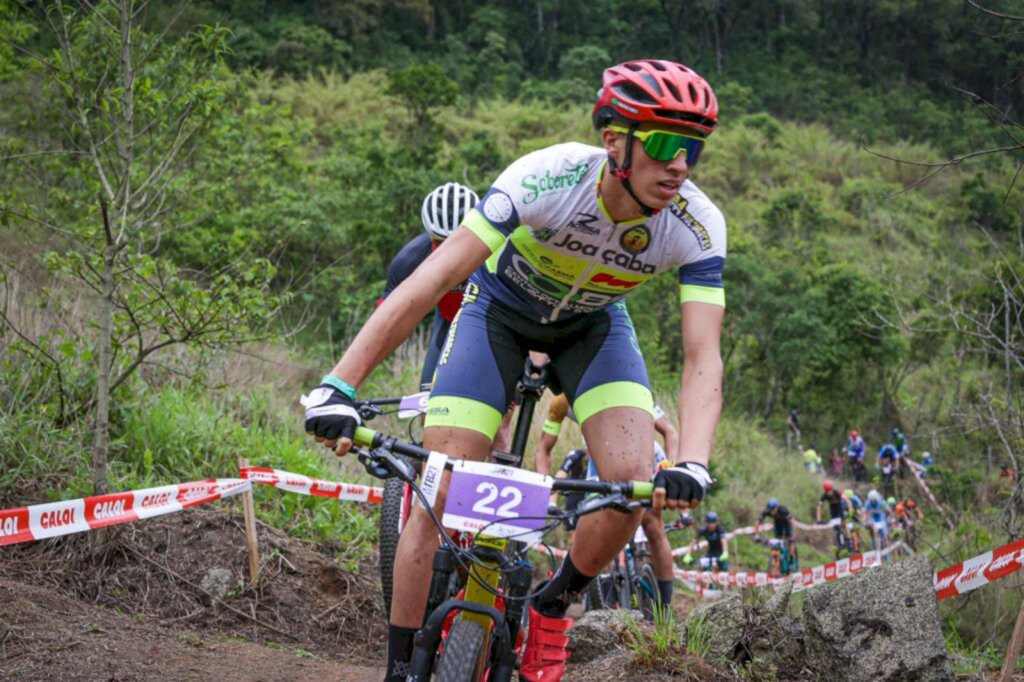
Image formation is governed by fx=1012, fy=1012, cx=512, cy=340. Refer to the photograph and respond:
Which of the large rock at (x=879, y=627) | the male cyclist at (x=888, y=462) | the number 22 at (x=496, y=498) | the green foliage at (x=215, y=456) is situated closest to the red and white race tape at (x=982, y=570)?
the large rock at (x=879, y=627)

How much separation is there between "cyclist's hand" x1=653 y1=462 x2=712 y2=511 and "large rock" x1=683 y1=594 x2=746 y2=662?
6.49 ft

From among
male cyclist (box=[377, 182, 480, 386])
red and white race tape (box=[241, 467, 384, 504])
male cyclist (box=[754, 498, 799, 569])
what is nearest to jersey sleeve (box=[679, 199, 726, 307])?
male cyclist (box=[377, 182, 480, 386])

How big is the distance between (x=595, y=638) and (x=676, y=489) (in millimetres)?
2588

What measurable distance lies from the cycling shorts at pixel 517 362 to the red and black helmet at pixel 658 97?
0.91m

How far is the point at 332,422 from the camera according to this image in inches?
121

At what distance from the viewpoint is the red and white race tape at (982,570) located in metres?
5.10

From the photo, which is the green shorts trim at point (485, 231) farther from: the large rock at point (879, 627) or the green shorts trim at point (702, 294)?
the large rock at point (879, 627)

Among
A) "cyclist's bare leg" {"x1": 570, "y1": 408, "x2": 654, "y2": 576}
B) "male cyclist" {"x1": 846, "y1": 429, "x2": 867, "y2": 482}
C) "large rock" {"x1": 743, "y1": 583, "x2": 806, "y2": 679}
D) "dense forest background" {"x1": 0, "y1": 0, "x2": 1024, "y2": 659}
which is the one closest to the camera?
"cyclist's bare leg" {"x1": 570, "y1": 408, "x2": 654, "y2": 576}

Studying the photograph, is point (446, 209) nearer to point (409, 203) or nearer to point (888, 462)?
point (409, 203)

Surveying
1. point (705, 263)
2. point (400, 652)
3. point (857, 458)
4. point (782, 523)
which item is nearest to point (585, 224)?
point (705, 263)

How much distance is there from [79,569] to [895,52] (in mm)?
49845

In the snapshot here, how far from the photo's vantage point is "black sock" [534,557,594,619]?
13.1ft

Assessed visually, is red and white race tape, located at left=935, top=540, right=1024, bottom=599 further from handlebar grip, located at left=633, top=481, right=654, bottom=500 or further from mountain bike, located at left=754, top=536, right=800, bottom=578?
mountain bike, located at left=754, top=536, right=800, bottom=578

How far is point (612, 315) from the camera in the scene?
434 centimetres
